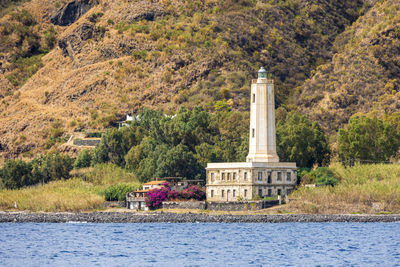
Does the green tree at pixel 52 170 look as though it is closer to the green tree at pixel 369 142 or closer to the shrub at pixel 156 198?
the shrub at pixel 156 198

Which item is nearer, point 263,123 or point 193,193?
point 263,123

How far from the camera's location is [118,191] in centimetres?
9631

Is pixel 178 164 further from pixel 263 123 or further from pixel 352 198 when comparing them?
pixel 352 198

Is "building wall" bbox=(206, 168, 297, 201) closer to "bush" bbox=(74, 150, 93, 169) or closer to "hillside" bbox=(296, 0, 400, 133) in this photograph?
"bush" bbox=(74, 150, 93, 169)

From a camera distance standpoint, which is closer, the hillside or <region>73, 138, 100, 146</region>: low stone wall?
<region>73, 138, 100, 146</region>: low stone wall

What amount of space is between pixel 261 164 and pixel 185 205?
27.7 feet

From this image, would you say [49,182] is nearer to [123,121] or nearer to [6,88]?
[123,121]

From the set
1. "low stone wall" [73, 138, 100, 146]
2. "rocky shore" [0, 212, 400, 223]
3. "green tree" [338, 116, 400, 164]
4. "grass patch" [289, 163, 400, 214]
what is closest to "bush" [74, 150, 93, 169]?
"low stone wall" [73, 138, 100, 146]

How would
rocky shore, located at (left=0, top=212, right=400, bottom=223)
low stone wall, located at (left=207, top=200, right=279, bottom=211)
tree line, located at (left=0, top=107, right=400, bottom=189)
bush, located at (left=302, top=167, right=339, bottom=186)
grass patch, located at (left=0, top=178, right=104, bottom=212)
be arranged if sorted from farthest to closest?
tree line, located at (left=0, top=107, right=400, bottom=189), grass patch, located at (left=0, top=178, right=104, bottom=212), bush, located at (left=302, top=167, right=339, bottom=186), low stone wall, located at (left=207, top=200, right=279, bottom=211), rocky shore, located at (left=0, top=212, right=400, bottom=223)

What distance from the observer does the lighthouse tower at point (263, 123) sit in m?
86.8

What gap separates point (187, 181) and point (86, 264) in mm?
41632

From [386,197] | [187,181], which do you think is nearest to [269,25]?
[187,181]

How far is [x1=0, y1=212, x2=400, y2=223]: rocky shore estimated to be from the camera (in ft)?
257

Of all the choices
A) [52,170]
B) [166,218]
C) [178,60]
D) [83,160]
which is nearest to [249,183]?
[166,218]
